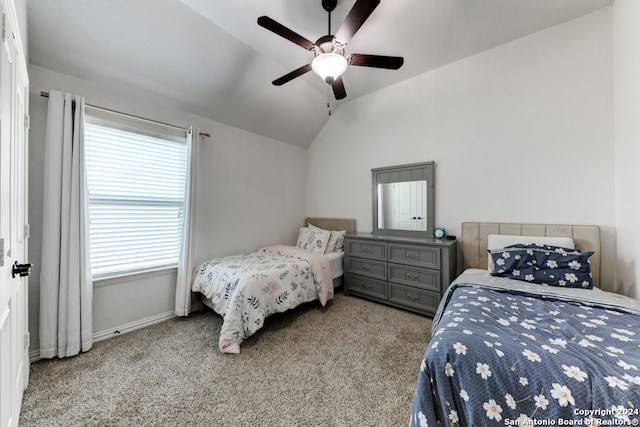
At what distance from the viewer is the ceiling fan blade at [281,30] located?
5.24 feet

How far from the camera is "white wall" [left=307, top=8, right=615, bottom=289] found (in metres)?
2.17

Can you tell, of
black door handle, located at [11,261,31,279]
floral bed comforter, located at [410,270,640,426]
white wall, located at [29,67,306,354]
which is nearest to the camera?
floral bed comforter, located at [410,270,640,426]

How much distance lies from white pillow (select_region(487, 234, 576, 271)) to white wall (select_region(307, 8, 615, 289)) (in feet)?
0.83

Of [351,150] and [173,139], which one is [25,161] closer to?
[173,139]

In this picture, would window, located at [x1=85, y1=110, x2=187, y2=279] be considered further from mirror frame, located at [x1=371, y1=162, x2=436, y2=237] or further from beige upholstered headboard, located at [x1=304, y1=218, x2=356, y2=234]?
mirror frame, located at [x1=371, y1=162, x2=436, y2=237]

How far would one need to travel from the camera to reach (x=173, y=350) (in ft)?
6.88

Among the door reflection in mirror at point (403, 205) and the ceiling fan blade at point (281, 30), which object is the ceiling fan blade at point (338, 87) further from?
the door reflection in mirror at point (403, 205)

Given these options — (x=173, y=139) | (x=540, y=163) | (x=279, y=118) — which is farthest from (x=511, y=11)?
(x=173, y=139)

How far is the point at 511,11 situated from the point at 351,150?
221cm

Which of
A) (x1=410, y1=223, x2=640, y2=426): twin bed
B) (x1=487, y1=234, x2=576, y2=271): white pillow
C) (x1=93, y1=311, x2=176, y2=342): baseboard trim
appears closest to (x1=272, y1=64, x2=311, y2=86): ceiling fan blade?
(x1=410, y1=223, x2=640, y2=426): twin bed

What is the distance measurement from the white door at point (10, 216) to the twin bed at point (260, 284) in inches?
45.2

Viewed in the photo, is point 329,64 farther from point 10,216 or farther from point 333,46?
point 10,216

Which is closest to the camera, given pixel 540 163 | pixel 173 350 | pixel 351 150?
pixel 173 350

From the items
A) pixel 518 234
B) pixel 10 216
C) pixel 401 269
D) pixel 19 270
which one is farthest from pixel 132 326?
pixel 518 234
